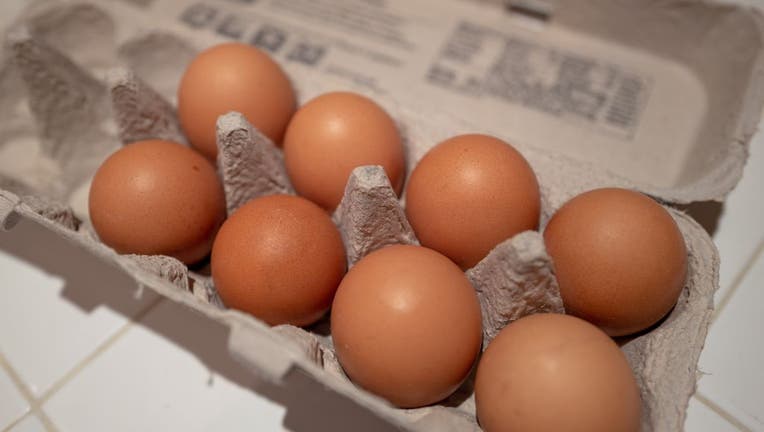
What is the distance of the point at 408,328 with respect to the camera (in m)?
0.59

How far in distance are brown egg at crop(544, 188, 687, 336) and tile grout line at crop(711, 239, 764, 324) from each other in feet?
0.78

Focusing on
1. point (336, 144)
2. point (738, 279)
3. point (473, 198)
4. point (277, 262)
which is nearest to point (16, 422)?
point (277, 262)

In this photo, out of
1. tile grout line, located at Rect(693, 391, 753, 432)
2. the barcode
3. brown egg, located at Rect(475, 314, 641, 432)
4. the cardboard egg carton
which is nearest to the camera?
brown egg, located at Rect(475, 314, 641, 432)

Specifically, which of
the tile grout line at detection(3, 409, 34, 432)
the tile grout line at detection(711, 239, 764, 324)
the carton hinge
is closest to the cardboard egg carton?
the carton hinge

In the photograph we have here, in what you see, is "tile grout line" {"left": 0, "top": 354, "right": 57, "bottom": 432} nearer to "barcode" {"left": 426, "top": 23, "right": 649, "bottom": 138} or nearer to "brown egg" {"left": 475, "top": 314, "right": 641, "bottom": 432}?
"brown egg" {"left": 475, "top": 314, "right": 641, "bottom": 432}

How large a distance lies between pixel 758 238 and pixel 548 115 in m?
0.42

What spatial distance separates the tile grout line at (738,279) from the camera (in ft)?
2.79

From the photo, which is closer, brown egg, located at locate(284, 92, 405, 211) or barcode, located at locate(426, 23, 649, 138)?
brown egg, located at locate(284, 92, 405, 211)

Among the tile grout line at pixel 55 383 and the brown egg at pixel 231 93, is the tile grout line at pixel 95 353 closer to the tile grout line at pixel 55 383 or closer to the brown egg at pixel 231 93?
the tile grout line at pixel 55 383

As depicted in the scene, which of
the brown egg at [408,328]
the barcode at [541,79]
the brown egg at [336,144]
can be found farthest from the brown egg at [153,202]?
the barcode at [541,79]

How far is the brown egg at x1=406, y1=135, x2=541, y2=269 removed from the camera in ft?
2.26

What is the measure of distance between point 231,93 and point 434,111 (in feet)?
1.03

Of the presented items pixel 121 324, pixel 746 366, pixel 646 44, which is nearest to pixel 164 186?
pixel 121 324

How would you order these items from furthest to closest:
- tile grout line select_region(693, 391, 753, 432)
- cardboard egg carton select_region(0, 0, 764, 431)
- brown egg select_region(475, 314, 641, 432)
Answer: tile grout line select_region(693, 391, 753, 432)
cardboard egg carton select_region(0, 0, 764, 431)
brown egg select_region(475, 314, 641, 432)
